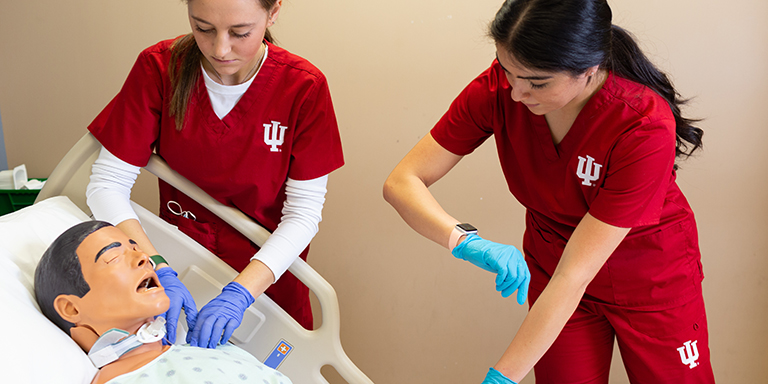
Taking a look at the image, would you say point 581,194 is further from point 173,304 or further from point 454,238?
point 173,304

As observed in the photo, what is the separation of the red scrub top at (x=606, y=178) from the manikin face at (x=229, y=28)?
19.1 inches

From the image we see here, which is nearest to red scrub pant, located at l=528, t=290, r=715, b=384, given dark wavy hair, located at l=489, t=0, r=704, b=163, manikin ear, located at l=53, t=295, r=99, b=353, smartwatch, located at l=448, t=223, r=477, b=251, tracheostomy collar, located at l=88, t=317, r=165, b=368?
smartwatch, located at l=448, t=223, r=477, b=251

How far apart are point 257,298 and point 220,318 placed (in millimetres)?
195

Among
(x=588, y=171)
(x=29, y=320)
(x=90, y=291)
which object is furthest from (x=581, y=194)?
(x=29, y=320)

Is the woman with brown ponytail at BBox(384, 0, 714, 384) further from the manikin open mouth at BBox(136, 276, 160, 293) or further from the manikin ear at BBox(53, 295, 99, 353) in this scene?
the manikin ear at BBox(53, 295, 99, 353)

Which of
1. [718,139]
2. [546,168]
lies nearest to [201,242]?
[546,168]

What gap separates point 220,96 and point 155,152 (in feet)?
0.90

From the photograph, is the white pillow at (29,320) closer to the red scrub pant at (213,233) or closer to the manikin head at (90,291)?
the manikin head at (90,291)

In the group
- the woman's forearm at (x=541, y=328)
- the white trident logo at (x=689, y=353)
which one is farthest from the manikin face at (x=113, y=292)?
the white trident logo at (x=689, y=353)

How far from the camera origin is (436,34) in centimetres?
195

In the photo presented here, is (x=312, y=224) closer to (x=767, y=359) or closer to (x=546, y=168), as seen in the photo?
(x=546, y=168)

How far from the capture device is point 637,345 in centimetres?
127

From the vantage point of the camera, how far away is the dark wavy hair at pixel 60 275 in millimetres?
1098

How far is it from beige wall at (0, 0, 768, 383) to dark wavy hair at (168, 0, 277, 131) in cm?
71
